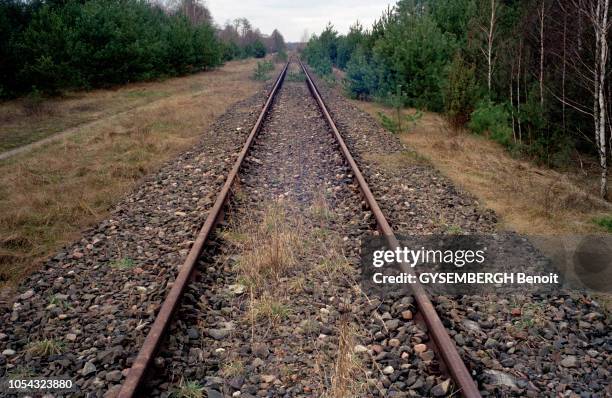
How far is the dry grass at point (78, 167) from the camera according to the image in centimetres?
554

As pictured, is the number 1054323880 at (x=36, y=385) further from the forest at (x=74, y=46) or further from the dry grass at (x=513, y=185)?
the forest at (x=74, y=46)

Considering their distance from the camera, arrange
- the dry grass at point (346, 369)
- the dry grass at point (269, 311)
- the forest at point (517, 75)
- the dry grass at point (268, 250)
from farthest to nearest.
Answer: the forest at point (517, 75)
the dry grass at point (268, 250)
the dry grass at point (269, 311)
the dry grass at point (346, 369)

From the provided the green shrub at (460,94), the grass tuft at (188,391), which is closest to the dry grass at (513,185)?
the green shrub at (460,94)

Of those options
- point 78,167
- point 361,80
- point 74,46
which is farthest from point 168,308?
point 74,46

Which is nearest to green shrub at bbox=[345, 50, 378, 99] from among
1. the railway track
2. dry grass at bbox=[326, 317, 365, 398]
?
the railway track

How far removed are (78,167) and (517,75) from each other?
10.7m

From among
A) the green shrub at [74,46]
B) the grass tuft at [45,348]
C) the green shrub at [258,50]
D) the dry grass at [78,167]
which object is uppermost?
the green shrub at [258,50]

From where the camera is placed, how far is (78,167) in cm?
865

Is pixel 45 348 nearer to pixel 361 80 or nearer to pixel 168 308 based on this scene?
pixel 168 308

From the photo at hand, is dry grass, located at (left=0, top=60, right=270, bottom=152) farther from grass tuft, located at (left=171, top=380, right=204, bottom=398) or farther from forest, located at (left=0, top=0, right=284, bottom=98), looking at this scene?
grass tuft, located at (left=171, top=380, right=204, bottom=398)

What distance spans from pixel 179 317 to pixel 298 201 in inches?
118

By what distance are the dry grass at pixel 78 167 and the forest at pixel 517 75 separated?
610 cm

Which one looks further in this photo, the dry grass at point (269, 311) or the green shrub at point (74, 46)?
the green shrub at point (74, 46)

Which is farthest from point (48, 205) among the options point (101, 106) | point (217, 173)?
point (101, 106)
